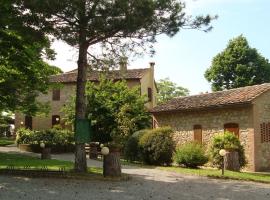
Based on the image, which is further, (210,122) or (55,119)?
(55,119)

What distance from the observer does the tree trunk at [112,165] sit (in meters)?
15.8

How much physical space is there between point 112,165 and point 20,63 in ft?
22.9

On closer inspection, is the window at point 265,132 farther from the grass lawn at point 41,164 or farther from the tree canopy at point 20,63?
the tree canopy at point 20,63

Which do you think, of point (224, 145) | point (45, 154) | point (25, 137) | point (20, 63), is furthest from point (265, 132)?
point (25, 137)

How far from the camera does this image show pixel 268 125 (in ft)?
75.9

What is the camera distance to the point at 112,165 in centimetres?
1580

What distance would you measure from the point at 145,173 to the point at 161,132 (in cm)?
472

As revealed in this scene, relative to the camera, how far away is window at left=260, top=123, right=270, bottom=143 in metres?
22.7

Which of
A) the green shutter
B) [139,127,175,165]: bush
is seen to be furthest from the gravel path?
[139,127,175,165]: bush

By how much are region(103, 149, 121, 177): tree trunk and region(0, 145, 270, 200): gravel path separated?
0.69 m

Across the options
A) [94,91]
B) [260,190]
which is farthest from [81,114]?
[94,91]

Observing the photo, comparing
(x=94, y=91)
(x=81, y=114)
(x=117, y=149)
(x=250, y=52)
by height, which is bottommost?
(x=117, y=149)

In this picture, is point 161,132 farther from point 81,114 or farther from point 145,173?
point 81,114

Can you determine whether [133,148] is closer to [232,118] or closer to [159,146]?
[159,146]
